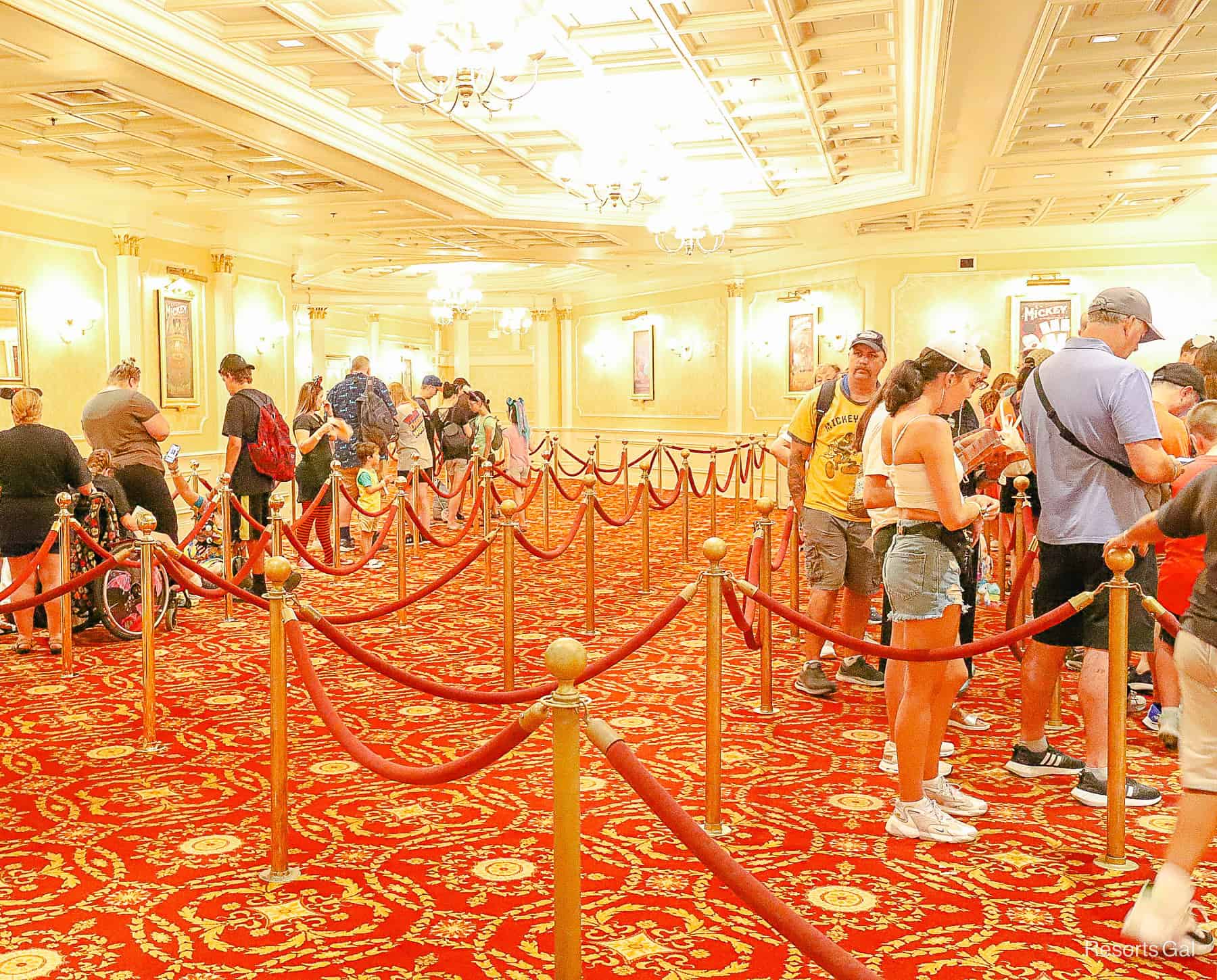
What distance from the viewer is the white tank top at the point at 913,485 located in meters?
3.46

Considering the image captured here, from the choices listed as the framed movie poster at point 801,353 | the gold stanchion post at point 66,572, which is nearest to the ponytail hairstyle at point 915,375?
the gold stanchion post at point 66,572

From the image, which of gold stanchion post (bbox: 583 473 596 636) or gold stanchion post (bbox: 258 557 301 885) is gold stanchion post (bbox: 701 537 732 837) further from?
gold stanchion post (bbox: 583 473 596 636)

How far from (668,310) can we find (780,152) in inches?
331

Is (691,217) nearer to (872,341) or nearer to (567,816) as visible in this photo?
(872,341)

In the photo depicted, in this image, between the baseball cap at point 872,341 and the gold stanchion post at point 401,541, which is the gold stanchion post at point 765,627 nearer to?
the baseball cap at point 872,341

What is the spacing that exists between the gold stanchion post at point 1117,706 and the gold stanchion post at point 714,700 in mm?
1231

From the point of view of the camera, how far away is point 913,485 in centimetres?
350

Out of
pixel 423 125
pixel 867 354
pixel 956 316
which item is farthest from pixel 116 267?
pixel 956 316

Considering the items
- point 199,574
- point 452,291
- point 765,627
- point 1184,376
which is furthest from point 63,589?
point 452,291

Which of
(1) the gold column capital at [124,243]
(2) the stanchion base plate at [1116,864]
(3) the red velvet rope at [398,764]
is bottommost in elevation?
(2) the stanchion base plate at [1116,864]

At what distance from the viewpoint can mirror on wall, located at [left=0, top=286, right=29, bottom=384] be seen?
10.3m

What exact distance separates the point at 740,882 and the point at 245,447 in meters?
6.72

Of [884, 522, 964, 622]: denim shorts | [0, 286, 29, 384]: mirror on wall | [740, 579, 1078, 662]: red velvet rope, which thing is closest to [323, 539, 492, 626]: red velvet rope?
[740, 579, 1078, 662]: red velvet rope

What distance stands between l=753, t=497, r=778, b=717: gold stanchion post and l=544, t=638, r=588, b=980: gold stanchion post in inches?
107
